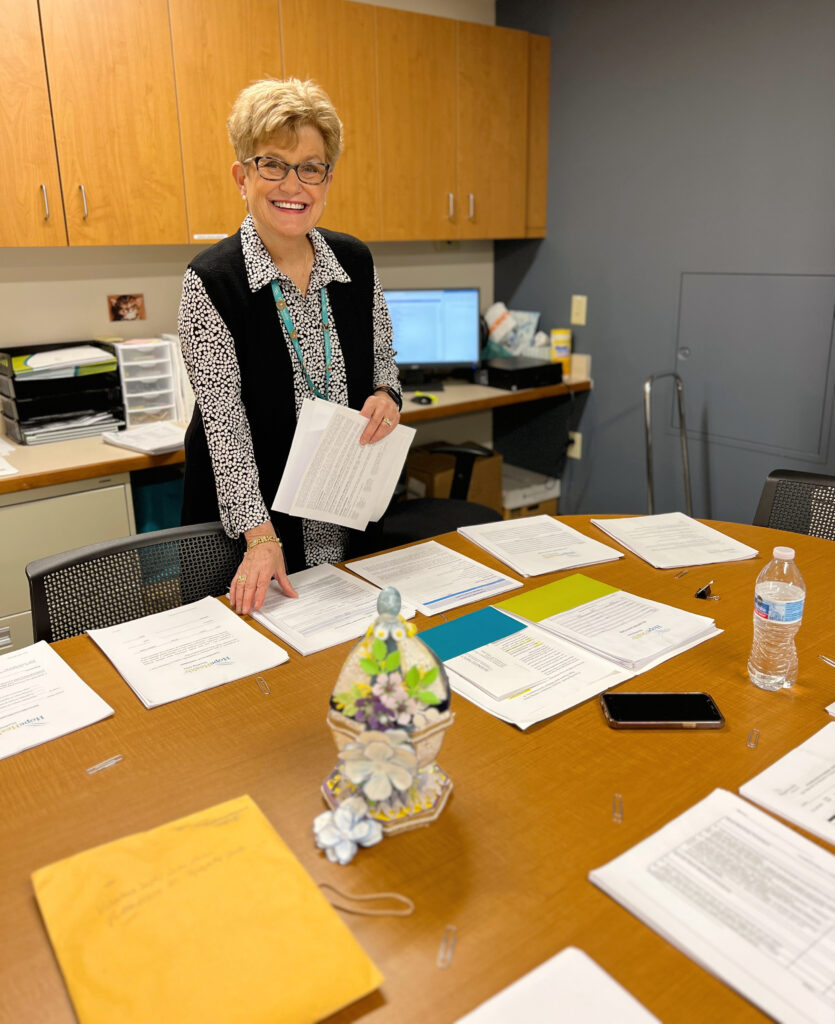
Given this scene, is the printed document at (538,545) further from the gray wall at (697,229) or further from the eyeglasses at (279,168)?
the gray wall at (697,229)

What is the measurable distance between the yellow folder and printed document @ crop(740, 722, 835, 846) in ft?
1.67

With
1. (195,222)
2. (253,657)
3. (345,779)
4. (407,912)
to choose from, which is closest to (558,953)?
(407,912)

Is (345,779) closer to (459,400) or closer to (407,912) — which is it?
(407,912)

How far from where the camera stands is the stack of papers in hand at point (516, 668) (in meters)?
1.18

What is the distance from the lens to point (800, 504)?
1979 millimetres

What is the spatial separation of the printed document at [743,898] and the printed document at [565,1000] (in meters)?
0.09

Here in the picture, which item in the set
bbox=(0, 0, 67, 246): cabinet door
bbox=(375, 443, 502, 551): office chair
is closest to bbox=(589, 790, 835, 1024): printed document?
bbox=(375, 443, 502, 551): office chair

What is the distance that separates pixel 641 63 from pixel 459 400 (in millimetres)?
1438

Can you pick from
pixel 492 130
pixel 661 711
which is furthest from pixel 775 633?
pixel 492 130

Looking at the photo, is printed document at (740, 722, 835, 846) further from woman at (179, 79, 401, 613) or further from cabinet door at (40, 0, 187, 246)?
cabinet door at (40, 0, 187, 246)

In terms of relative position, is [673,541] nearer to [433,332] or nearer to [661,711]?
[661,711]

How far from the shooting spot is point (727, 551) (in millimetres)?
1758

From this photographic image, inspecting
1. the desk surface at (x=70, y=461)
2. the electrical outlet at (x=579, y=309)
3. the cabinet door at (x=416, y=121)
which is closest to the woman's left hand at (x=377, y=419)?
the desk surface at (x=70, y=461)

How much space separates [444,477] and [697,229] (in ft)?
4.50
